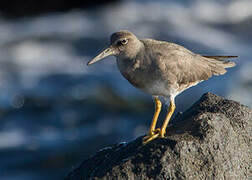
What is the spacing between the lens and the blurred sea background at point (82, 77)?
1636 centimetres

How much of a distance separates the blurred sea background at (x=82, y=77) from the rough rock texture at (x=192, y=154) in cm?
744

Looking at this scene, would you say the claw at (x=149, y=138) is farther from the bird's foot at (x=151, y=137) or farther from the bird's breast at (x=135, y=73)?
the bird's breast at (x=135, y=73)

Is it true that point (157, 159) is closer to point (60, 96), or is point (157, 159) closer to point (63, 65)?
point (60, 96)

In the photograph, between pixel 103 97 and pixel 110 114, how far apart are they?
125 cm

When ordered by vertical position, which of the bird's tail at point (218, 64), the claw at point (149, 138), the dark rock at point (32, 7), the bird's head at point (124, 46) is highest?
the dark rock at point (32, 7)

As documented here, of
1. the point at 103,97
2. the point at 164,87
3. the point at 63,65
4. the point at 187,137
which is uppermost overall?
the point at 63,65

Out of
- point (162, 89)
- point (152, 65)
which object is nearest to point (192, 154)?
point (162, 89)

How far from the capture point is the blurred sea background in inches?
644

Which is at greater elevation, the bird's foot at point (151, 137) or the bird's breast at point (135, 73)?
the bird's breast at point (135, 73)

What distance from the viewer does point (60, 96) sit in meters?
19.0

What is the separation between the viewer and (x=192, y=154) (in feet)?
23.7

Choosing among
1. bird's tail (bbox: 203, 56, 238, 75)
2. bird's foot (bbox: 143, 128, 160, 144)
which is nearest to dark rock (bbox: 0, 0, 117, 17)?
bird's tail (bbox: 203, 56, 238, 75)

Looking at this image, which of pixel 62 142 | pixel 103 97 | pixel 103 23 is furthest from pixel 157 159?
pixel 103 23

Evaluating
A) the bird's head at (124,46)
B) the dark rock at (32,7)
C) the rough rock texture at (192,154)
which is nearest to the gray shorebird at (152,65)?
the bird's head at (124,46)
